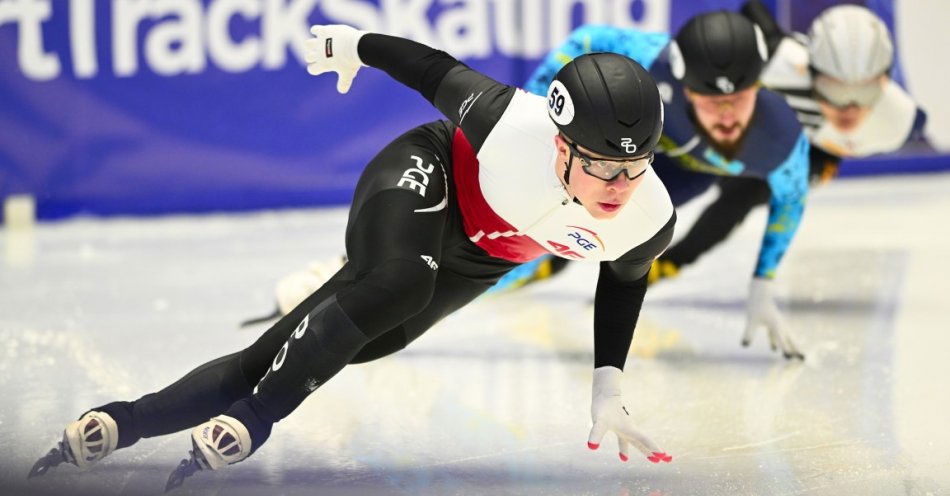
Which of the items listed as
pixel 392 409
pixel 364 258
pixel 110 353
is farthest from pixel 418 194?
pixel 110 353

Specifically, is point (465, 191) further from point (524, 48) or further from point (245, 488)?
point (524, 48)

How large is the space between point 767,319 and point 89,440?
2.46 metres

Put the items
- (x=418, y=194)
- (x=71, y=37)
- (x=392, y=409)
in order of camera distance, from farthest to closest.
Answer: (x=71, y=37), (x=392, y=409), (x=418, y=194)

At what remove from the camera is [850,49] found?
4.87 m

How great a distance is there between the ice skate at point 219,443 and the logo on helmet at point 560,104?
0.95 meters

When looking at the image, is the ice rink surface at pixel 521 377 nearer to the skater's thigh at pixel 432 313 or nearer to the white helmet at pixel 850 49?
the skater's thigh at pixel 432 313

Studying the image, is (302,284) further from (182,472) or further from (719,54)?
(182,472)

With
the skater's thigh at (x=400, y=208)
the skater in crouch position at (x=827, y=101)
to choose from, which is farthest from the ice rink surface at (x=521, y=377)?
the skater's thigh at (x=400, y=208)

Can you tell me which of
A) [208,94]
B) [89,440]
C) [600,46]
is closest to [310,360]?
[89,440]

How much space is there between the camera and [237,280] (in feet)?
19.1

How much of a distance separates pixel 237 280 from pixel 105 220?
213 centimetres

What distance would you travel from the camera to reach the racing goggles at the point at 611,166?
2816 mm

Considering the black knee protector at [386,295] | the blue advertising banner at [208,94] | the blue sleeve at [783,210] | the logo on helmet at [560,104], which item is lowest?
the blue advertising banner at [208,94]

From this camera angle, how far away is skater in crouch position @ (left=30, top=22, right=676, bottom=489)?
2789 millimetres
